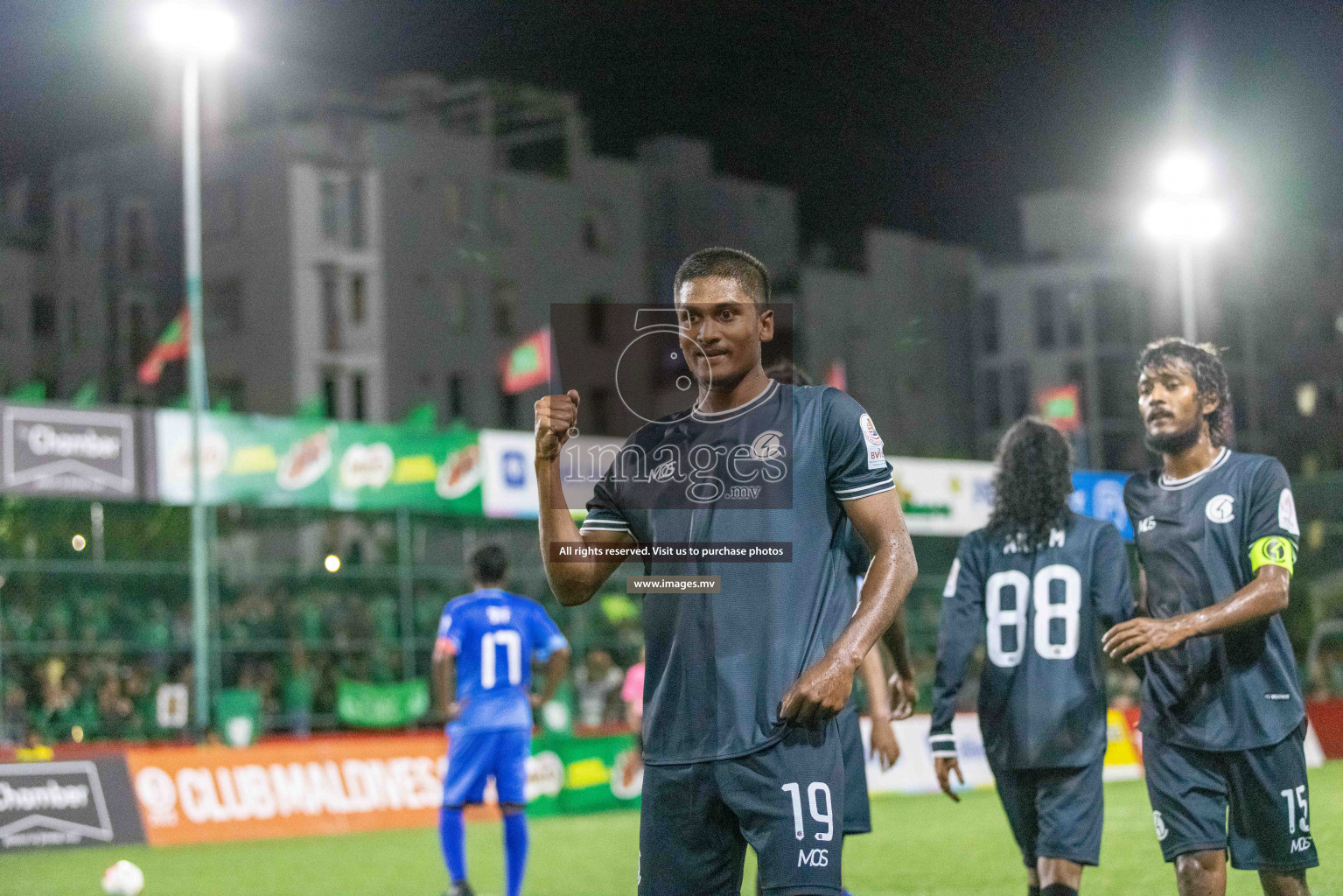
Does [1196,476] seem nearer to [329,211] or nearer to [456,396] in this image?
[329,211]

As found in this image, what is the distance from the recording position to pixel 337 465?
Answer: 21.6m

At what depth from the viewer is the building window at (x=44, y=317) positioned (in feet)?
153

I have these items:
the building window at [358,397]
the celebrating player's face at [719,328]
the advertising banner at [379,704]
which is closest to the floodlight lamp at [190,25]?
the advertising banner at [379,704]

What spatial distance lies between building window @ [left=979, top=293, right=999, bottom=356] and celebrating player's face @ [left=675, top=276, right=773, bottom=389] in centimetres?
5897

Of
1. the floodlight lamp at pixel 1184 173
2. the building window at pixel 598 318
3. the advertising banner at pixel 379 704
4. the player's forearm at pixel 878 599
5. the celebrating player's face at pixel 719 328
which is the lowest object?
the advertising banner at pixel 379 704

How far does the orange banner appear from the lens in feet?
47.3

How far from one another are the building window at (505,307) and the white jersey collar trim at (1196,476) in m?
45.6

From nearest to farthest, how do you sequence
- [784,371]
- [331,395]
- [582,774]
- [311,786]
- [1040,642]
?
[1040,642] < [784,371] < [311,786] < [582,774] < [331,395]

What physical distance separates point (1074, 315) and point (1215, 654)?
190ft

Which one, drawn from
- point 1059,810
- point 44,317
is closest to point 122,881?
point 1059,810

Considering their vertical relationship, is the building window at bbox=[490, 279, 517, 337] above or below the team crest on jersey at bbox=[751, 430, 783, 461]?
above

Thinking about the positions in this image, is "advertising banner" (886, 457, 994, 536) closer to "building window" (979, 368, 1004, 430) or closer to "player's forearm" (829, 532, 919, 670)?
"player's forearm" (829, 532, 919, 670)

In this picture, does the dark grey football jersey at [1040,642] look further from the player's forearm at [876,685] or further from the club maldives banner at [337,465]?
the club maldives banner at [337,465]

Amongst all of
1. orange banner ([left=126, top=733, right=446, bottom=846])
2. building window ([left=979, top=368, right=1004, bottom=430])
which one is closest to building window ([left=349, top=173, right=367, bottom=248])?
building window ([left=979, top=368, right=1004, bottom=430])
